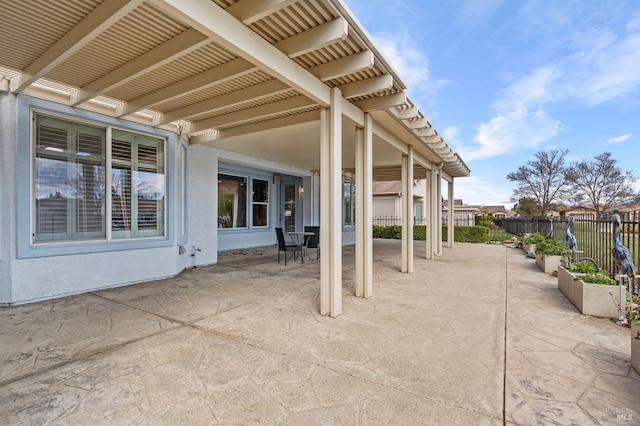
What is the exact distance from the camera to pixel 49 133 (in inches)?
175

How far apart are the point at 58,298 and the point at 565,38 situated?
1933 centimetres

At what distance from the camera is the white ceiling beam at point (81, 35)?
226 cm

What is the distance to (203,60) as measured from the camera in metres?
3.35

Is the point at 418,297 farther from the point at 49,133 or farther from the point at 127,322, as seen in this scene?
the point at 49,133

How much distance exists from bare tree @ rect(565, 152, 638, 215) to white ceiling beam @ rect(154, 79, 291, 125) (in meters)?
28.7

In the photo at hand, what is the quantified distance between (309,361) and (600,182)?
31.7 meters

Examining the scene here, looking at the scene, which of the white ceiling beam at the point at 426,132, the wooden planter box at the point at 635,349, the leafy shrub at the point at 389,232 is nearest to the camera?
the wooden planter box at the point at 635,349

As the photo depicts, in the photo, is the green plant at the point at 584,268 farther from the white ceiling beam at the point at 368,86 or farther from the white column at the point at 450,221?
the white column at the point at 450,221

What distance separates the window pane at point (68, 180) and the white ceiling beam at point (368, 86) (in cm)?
419

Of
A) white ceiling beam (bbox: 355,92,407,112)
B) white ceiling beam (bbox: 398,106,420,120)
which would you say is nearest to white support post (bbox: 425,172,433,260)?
white ceiling beam (bbox: 398,106,420,120)

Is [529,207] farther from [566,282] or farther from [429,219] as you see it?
[566,282]

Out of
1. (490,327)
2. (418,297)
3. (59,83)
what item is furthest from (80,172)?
(490,327)

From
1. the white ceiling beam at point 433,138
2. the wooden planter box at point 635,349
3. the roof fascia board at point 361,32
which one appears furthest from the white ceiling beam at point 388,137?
the wooden planter box at point 635,349

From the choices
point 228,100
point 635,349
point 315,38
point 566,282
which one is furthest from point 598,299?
point 228,100
